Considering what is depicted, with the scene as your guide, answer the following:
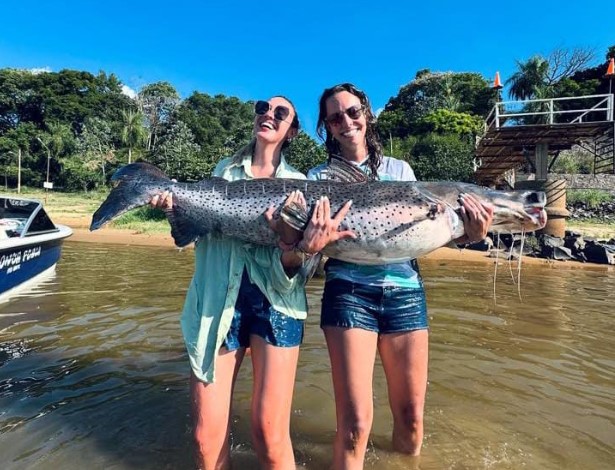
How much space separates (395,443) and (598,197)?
80.8 ft

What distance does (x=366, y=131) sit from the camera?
10.5 feet

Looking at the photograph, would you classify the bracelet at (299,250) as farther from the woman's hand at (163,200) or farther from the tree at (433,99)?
the tree at (433,99)

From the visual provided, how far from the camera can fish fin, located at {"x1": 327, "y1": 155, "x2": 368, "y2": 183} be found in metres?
3.05

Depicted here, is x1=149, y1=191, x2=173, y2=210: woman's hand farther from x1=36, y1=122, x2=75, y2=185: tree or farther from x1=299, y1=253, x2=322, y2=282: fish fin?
x1=36, y1=122, x2=75, y2=185: tree

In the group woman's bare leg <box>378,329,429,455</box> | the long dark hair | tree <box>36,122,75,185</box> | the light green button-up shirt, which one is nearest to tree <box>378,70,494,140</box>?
tree <box>36,122,75,185</box>

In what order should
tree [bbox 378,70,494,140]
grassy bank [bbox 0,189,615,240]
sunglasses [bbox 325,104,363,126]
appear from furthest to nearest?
tree [bbox 378,70,494,140] < grassy bank [bbox 0,189,615,240] < sunglasses [bbox 325,104,363,126]

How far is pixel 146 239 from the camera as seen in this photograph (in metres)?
19.3

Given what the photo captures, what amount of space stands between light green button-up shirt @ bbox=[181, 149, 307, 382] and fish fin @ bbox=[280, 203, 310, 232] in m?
0.23

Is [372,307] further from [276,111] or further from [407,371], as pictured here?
[276,111]

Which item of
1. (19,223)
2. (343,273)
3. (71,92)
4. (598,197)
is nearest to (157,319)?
(19,223)

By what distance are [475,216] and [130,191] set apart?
7.83 feet

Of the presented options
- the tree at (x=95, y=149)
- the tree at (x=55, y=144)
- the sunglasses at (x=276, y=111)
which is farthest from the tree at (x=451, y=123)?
the tree at (x=55, y=144)

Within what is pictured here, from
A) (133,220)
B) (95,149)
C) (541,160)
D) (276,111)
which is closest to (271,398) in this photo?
(276,111)

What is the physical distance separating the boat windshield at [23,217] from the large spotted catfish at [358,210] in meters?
7.44
